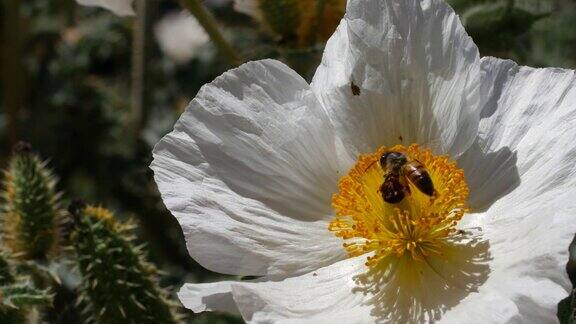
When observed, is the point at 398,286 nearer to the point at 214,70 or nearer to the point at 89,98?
the point at 214,70

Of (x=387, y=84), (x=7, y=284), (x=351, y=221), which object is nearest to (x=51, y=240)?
(x=7, y=284)

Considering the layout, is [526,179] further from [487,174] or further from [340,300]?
[340,300]

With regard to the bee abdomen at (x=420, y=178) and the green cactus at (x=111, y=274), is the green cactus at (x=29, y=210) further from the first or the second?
the bee abdomen at (x=420, y=178)

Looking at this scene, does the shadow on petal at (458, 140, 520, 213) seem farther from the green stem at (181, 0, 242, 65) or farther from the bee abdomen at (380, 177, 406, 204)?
the green stem at (181, 0, 242, 65)

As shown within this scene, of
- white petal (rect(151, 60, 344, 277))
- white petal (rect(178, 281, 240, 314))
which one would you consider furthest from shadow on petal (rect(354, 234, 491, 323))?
white petal (rect(178, 281, 240, 314))

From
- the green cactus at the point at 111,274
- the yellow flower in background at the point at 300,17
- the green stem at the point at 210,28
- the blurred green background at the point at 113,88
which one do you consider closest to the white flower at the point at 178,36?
the blurred green background at the point at 113,88

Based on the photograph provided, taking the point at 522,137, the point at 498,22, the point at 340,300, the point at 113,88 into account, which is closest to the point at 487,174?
the point at 522,137

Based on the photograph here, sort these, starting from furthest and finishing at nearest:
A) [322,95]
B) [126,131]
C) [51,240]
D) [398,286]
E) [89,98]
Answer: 1. [89,98]
2. [126,131]
3. [51,240]
4. [322,95]
5. [398,286]
